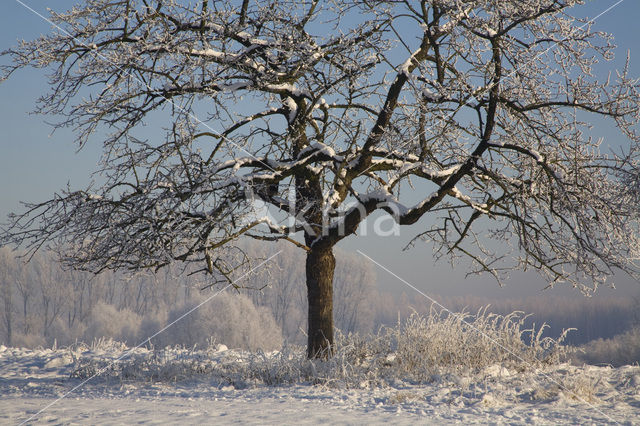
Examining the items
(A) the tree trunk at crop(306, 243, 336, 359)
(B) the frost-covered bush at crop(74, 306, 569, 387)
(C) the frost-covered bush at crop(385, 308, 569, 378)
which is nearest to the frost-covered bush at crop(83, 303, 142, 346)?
(B) the frost-covered bush at crop(74, 306, 569, 387)

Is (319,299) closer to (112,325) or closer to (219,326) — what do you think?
(219,326)

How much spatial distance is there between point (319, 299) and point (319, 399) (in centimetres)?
301

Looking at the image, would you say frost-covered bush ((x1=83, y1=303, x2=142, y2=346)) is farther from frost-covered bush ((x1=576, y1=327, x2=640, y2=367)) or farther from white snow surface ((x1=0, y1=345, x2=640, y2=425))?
white snow surface ((x1=0, y1=345, x2=640, y2=425))

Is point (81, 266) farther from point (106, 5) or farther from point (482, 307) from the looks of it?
point (482, 307)

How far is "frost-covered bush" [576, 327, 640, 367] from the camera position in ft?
68.0

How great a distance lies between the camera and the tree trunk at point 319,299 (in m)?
9.39

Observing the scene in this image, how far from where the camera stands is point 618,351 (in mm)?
21812

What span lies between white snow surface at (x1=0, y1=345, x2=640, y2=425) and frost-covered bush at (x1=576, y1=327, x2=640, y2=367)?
585 inches

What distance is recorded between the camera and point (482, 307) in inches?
386

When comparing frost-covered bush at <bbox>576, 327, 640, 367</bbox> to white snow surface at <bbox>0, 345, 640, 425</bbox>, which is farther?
frost-covered bush at <bbox>576, 327, 640, 367</bbox>

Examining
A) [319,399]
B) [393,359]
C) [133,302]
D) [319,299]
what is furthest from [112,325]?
[319,399]

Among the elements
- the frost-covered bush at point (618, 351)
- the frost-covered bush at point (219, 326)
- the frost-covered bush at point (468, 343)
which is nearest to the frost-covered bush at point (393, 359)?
the frost-covered bush at point (468, 343)

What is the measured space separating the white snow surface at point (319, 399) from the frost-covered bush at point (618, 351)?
48.8 feet

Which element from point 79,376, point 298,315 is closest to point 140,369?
point 79,376
